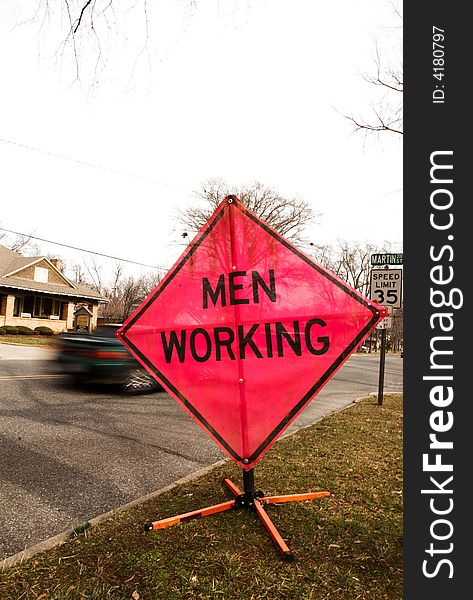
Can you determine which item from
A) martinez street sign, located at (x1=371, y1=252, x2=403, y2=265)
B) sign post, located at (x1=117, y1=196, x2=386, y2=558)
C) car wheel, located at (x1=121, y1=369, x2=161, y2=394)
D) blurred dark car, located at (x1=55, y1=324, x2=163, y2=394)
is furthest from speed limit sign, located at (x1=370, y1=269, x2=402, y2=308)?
sign post, located at (x1=117, y1=196, x2=386, y2=558)

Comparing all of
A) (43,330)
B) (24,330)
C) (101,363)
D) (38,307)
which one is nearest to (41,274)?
(38,307)

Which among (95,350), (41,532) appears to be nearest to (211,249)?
(41,532)

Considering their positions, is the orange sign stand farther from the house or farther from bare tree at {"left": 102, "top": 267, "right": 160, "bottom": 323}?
bare tree at {"left": 102, "top": 267, "right": 160, "bottom": 323}

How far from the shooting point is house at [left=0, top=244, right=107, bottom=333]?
32.8m

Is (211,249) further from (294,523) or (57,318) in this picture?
(57,318)

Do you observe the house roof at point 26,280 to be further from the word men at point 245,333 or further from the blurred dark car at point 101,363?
the word men at point 245,333

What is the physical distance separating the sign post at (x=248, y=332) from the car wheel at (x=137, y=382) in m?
6.15

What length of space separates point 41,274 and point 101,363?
30.4 m

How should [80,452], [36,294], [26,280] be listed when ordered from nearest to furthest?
[80,452], [26,280], [36,294]

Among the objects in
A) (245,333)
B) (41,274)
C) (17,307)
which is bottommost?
(245,333)

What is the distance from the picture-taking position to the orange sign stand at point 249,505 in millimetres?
3183

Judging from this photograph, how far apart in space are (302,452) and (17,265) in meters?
35.5

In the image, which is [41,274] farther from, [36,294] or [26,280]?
[36,294]

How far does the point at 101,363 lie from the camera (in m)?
9.38
